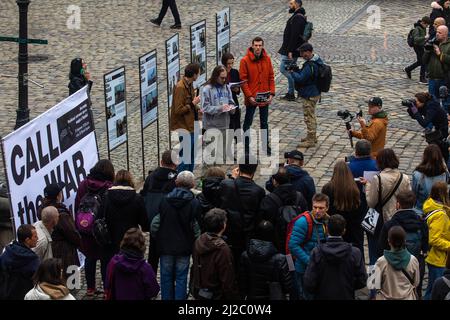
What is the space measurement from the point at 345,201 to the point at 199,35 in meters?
6.05

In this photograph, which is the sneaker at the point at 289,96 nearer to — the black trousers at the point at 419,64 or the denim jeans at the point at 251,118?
the denim jeans at the point at 251,118

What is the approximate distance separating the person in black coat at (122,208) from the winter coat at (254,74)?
5.19 meters

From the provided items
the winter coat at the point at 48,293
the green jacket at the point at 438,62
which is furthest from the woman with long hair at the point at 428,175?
the green jacket at the point at 438,62

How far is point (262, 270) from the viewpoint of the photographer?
30.4 ft

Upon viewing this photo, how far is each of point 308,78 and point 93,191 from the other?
572 cm

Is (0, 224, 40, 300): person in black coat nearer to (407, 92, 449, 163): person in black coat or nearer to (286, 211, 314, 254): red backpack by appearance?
(286, 211, 314, 254): red backpack

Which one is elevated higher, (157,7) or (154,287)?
(154,287)

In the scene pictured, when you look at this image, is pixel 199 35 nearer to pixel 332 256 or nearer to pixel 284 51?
pixel 284 51

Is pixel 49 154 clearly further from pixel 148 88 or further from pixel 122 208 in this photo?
pixel 148 88

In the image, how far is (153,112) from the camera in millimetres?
14297

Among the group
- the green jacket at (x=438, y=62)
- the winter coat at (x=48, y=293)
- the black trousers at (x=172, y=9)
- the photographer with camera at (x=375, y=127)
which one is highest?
the winter coat at (x=48, y=293)

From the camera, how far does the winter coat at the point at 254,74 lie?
15352mm

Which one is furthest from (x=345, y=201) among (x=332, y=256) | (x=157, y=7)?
(x=157, y=7)

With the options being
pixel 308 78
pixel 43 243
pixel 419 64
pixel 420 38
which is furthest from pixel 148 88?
pixel 419 64
